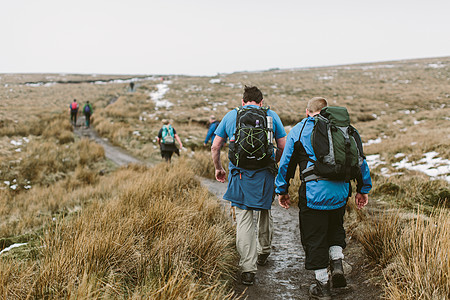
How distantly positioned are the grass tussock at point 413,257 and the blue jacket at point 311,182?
0.57 metres

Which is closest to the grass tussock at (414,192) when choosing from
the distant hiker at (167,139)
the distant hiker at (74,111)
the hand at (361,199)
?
the hand at (361,199)

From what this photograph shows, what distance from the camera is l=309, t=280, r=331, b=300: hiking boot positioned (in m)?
2.61

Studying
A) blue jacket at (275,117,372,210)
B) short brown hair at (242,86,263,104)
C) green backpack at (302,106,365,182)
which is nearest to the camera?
green backpack at (302,106,365,182)

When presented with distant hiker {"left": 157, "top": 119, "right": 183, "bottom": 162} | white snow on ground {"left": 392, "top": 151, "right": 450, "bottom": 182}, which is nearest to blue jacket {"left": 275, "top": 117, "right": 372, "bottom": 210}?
white snow on ground {"left": 392, "top": 151, "right": 450, "bottom": 182}

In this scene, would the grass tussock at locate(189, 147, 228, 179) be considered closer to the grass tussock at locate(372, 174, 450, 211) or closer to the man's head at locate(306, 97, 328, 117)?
the grass tussock at locate(372, 174, 450, 211)

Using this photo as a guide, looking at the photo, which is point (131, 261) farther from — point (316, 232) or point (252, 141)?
point (316, 232)

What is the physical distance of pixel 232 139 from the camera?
9.96 ft

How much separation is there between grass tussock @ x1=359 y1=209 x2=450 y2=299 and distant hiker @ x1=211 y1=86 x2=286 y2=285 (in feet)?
4.00

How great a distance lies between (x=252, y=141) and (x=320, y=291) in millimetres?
1563

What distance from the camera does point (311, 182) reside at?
2.58m

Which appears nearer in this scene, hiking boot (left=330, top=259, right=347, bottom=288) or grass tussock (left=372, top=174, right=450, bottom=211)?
hiking boot (left=330, top=259, right=347, bottom=288)

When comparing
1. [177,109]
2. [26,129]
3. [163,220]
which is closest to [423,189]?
[163,220]

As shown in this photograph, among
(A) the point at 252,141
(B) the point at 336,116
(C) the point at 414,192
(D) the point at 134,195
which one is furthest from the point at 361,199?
(D) the point at 134,195

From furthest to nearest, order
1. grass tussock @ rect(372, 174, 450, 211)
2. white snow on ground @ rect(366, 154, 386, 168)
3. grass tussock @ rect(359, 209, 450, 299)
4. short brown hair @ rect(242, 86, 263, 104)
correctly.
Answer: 1. white snow on ground @ rect(366, 154, 386, 168)
2. grass tussock @ rect(372, 174, 450, 211)
3. short brown hair @ rect(242, 86, 263, 104)
4. grass tussock @ rect(359, 209, 450, 299)
